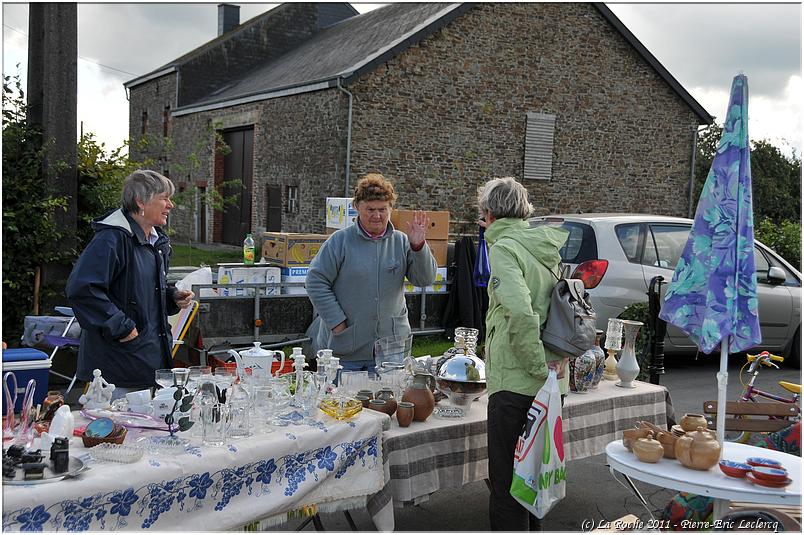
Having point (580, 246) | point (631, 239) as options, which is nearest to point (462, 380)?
point (580, 246)

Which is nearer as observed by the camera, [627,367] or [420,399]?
[420,399]

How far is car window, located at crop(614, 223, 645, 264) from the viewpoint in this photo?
25.1 feet

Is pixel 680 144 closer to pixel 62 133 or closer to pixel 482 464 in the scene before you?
pixel 62 133

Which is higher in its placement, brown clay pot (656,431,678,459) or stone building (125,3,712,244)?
stone building (125,3,712,244)

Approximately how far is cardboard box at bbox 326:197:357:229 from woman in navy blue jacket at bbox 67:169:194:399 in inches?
208

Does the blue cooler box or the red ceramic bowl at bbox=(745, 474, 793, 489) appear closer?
the red ceramic bowl at bbox=(745, 474, 793, 489)

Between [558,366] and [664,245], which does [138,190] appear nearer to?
[558,366]

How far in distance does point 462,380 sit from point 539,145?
14.3 metres

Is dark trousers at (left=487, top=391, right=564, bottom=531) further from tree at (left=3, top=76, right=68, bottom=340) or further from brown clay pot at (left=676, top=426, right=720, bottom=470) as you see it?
tree at (left=3, top=76, right=68, bottom=340)

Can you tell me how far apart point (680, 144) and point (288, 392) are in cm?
1780

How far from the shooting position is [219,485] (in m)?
2.75

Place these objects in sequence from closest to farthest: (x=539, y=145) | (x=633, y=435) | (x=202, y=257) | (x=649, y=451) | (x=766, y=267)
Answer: (x=649, y=451)
(x=633, y=435)
(x=766, y=267)
(x=539, y=145)
(x=202, y=257)

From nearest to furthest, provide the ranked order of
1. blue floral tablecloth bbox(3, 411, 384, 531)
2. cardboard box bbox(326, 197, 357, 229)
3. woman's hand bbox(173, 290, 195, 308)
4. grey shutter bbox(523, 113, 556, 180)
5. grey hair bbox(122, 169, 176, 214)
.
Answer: blue floral tablecloth bbox(3, 411, 384, 531) → grey hair bbox(122, 169, 176, 214) → woman's hand bbox(173, 290, 195, 308) → cardboard box bbox(326, 197, 357, 229) → grey shutter bbox(523, 113, 556, 180)

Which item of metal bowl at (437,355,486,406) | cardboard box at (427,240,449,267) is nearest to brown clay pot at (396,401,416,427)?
metal bowl at (437,355,486,406)
